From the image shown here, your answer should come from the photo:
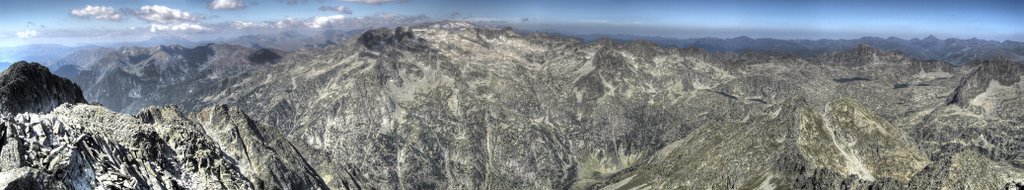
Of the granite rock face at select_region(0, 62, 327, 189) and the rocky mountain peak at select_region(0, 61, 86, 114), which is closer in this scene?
the granite rock face at select_region(0, 62, 327, 189)

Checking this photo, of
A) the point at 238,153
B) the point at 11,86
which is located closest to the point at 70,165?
the point at 11,86

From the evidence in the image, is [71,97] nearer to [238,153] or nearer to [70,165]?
[70,165]

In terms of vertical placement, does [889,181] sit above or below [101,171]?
below

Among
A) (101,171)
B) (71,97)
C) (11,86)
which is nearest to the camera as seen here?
(101,171)

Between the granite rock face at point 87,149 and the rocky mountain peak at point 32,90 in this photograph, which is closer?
the granite rock face at point 87,149

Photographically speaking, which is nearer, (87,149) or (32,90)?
(87,149)

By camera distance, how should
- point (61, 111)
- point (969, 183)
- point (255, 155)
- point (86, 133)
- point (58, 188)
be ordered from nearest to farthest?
point (58, 188)
point (86, 133)
point (61, 111)
point (969, 183)
point (255, 155)

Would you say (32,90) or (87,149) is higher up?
(87,149)

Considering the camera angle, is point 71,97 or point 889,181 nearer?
point 71,97
